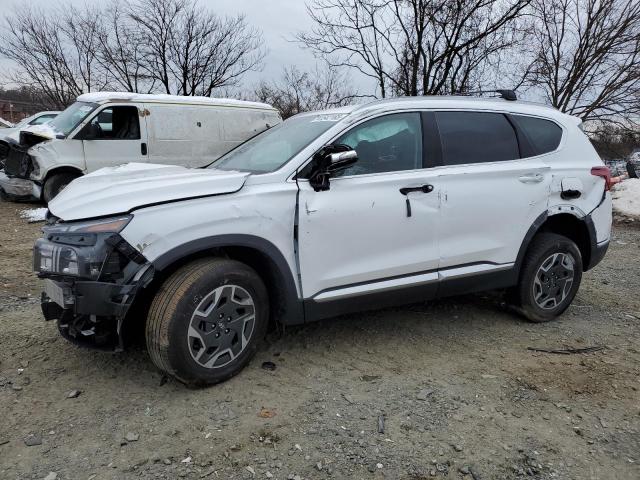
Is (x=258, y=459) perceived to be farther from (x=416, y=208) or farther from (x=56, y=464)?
(x=416, y=208)

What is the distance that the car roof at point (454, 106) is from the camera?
3.49m

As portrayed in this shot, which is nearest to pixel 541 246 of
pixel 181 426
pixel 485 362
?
pixel 485 362

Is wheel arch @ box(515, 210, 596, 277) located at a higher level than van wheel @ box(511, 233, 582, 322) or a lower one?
higher

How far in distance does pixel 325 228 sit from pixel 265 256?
41 cm

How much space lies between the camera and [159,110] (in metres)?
9.65

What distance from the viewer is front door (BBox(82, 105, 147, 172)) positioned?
30.6 feet

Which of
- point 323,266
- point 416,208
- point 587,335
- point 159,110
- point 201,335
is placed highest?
point 159,110

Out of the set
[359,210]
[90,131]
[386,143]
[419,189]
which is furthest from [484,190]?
[90,131]

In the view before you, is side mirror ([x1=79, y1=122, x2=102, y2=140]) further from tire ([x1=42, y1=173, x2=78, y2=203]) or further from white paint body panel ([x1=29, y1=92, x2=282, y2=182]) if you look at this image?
tire ([x1=42, y1=173, x2=78, y2=203])

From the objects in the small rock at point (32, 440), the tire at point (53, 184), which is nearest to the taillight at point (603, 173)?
the small rock at point (32, 440)

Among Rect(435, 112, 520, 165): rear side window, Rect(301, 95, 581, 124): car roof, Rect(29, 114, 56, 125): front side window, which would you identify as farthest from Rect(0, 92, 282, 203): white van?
Rect(435, 112, 520, 165): rear side window

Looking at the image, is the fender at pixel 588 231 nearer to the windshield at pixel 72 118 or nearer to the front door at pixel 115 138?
the front door at pixel 115 138

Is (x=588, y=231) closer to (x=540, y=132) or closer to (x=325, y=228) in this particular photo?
(x=540, y=132)

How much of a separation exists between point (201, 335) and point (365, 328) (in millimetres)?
1534
